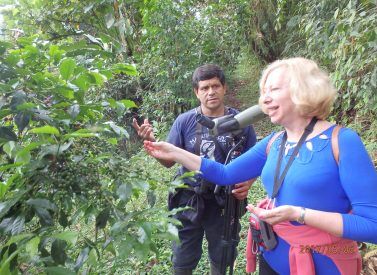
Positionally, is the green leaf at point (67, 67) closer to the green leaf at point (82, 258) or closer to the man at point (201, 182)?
the green leaf at point (82, 258)

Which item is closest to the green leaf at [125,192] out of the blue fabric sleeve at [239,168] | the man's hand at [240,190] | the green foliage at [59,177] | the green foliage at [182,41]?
the green foliage at [59,177]

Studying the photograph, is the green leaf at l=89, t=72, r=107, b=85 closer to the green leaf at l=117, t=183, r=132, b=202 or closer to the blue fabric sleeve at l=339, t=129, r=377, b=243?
the green leaf at l=117, t=183, r=132, b=202

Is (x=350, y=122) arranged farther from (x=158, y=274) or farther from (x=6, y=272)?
(x=6, y=272)

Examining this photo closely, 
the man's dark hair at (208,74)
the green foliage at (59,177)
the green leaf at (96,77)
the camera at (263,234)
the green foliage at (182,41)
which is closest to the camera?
the green foliage at (59,177)

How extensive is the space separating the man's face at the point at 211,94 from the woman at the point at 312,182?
0.75m

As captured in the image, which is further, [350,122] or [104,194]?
[350,122]

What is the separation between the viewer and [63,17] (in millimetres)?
2877

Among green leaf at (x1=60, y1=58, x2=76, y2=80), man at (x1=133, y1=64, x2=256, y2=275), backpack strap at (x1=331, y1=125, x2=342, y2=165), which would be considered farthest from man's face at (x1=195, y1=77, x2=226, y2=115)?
green leaf at (x1=60, y1=58, x2=76, y2=80)

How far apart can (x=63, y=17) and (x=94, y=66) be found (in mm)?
1832

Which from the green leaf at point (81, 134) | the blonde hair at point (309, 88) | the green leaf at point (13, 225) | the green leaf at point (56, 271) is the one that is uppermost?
the blonde hair at point (309, 88)

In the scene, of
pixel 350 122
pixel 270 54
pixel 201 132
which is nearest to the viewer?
pixel 201 132

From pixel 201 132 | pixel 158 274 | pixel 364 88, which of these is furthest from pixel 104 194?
pixel 364 88

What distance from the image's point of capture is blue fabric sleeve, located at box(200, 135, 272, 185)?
67.2 inches

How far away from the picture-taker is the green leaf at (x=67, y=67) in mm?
1055
